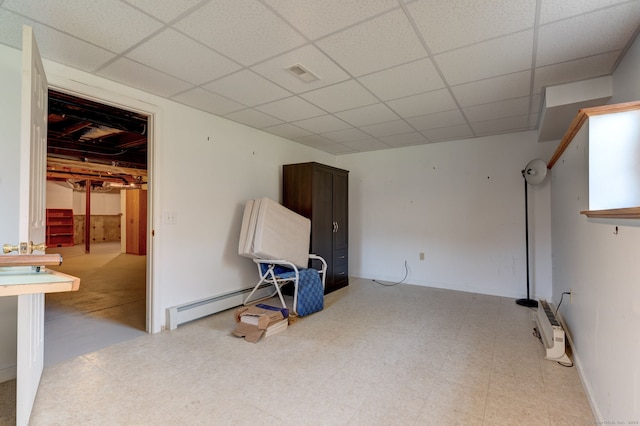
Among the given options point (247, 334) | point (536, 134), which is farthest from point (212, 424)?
point (536, 134)

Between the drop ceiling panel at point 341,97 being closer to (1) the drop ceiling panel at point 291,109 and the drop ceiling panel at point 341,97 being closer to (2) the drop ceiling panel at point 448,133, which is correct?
(1) the drop ceiling panel at point 291,109

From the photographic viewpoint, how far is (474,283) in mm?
4469

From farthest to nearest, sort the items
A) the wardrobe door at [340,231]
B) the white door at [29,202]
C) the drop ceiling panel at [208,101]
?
the wardrobe door at [340,231] < the drop ceiling panel at [208,101] < the white door at [29,202]

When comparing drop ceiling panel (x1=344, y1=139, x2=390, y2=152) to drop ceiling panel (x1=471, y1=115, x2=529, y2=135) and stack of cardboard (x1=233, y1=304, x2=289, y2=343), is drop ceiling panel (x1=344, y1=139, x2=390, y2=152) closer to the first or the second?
drop ceiling panel (x1=471, y1=115, x2=529, y2=135)

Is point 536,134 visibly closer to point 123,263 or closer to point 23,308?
point 23,308

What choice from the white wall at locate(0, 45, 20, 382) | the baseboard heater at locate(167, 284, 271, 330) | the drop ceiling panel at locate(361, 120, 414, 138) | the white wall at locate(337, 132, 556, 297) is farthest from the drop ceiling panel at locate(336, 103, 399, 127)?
the white wall at locate(0, 45, 20, 382)

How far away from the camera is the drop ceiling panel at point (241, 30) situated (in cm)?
172

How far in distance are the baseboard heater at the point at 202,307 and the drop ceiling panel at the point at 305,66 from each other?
2511mm

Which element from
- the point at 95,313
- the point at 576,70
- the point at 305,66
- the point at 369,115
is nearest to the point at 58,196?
the point at 95,313

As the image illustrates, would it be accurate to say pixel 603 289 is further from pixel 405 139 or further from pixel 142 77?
pixel 142 77

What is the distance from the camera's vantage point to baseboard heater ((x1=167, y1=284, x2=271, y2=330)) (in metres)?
3.04

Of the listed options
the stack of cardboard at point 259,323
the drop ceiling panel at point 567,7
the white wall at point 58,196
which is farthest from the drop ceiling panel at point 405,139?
the white wall at point 58,196

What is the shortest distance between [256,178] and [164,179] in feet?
4.34

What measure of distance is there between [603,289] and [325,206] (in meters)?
3.20
